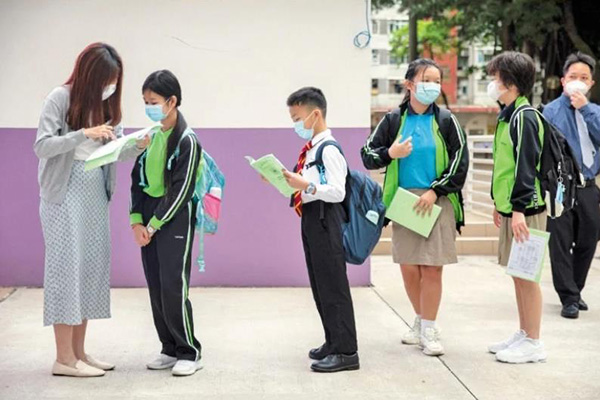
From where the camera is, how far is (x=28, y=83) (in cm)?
802

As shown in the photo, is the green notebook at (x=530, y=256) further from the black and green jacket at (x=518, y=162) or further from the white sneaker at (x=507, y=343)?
the white sneaker at (x=507, y=343)

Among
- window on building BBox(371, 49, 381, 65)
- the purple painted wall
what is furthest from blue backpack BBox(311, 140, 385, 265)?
window on building BBox(371, 49, 381, 65)

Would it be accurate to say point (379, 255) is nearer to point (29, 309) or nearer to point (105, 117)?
point (29, 309)

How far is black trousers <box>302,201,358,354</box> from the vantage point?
17.9 feet

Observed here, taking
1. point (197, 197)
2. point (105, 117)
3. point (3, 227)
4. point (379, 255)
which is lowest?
point (379, 255)

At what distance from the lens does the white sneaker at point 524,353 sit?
18.8 feet

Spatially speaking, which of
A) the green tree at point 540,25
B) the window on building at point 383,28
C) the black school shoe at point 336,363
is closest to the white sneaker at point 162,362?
the black school shoe at point 336,363

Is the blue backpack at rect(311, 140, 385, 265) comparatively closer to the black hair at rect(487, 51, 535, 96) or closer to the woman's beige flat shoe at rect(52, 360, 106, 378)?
the black hair at rect(487, 51, 535, 96)

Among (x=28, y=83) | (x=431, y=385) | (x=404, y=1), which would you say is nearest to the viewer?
(x=431, y=385)

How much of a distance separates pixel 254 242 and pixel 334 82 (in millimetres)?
1497

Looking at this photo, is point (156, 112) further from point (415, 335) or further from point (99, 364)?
point (415, 335)

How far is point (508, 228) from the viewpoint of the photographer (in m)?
5.84

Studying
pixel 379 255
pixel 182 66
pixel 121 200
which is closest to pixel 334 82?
pixel 182 66

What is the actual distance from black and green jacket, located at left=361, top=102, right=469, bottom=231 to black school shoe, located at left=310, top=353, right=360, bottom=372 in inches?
40.2
